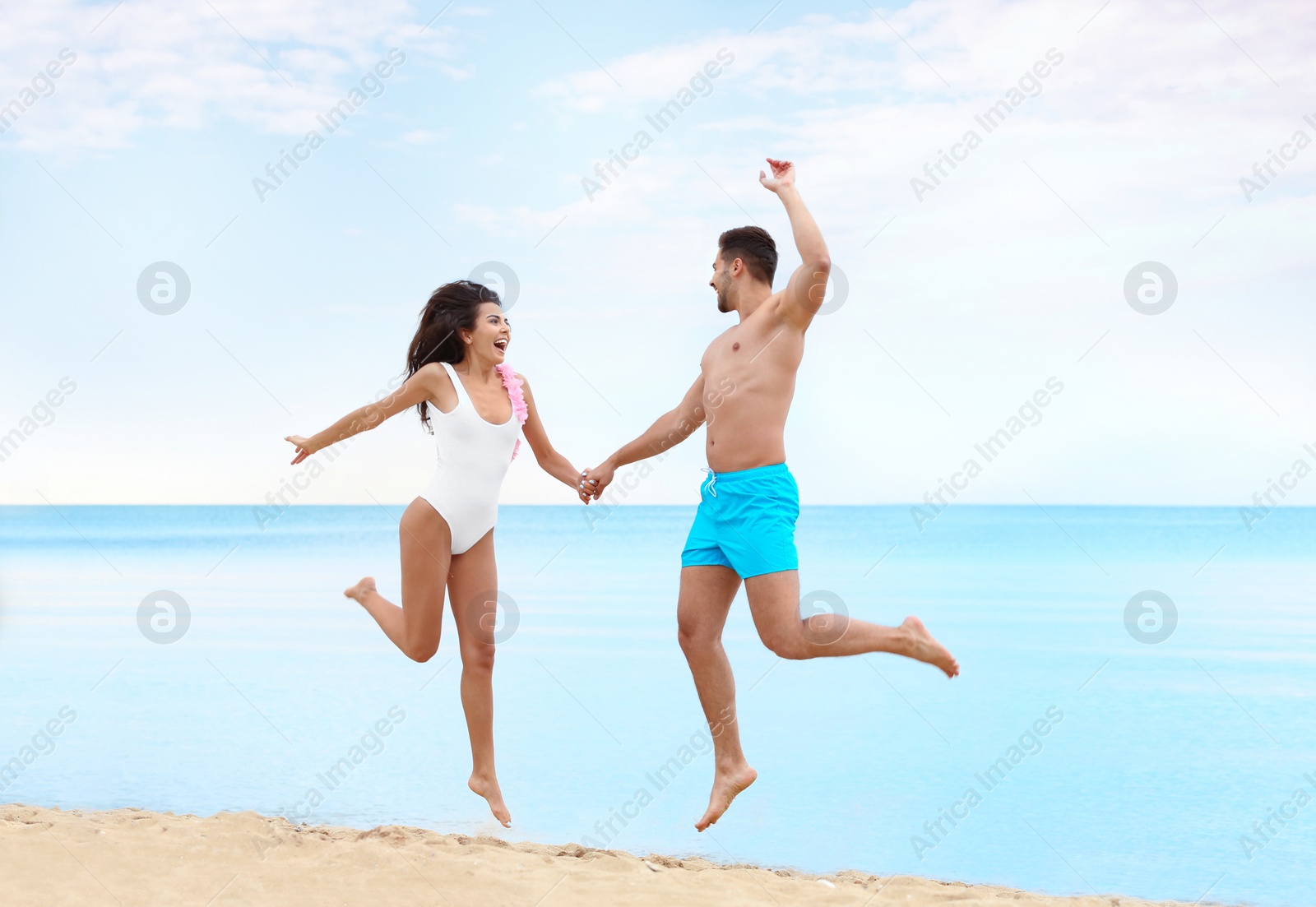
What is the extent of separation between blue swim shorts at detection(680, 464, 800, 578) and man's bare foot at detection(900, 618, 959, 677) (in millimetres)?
558

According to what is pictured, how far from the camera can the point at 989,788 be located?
737 cm

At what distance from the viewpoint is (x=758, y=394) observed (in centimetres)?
468

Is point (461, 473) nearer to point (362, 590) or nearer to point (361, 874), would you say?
point (362, 590)

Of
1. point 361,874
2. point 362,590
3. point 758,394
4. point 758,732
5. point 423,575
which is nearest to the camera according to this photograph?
point 361,874

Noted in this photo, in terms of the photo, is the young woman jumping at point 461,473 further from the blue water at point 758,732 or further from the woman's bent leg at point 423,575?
the blue water at point 758,732

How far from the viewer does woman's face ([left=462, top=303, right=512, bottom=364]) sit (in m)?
5.12

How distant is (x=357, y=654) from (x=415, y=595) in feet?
25.4

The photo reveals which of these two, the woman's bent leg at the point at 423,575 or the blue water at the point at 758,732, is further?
the blue water at the point at 758,732

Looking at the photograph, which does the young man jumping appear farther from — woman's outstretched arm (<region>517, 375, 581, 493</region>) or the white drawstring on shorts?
woman's outstretched arm (<region>517, 375, 581, 493</region>)

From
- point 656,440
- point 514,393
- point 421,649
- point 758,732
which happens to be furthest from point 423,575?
point 758,732

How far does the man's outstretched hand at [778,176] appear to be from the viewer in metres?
4.56

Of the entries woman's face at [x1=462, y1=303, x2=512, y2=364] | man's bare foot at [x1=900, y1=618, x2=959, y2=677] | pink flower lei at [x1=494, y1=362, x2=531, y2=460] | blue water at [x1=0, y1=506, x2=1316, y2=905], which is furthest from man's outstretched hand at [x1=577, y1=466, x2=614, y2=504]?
blue water at [x1=0, y1=506, x2=1316, y2=905]

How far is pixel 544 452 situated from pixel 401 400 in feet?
2.68

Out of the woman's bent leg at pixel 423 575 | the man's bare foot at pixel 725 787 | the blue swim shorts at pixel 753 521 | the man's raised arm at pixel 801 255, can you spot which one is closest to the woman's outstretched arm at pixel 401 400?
the woman's bent leg at pixel 423 575
